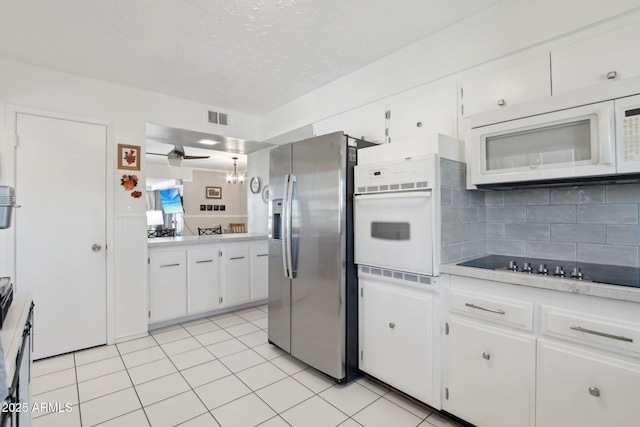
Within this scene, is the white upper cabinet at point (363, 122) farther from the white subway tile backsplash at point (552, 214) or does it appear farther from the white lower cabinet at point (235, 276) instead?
the white lower cabinet at point (235, 276)

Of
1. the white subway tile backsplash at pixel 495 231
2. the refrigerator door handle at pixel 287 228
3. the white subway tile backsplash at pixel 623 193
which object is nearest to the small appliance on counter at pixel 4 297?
the refrigerator door handle at pixel 287 228

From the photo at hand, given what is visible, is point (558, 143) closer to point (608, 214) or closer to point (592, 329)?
point (608, 214)

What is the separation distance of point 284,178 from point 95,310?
7.19 feet

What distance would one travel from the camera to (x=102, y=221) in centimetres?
295

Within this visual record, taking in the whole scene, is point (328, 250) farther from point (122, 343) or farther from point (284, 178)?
point (122, 343)

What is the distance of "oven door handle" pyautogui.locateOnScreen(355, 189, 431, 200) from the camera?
1831mm

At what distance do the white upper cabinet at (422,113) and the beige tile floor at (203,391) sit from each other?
174 cm

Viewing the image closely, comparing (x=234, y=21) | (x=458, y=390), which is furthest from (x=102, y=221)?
(x=458, y=390)

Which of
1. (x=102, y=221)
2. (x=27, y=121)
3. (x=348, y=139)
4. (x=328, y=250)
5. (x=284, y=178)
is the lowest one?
(x=328, y=250)

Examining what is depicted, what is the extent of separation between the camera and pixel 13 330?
998 millimetres

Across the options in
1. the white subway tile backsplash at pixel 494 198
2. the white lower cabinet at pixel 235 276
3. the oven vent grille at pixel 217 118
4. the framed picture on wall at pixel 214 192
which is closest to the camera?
the white subway tile backsplash at pixel 494 198

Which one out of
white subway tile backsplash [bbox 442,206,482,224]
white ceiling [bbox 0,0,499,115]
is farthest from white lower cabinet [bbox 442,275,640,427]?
white ceiling [bbox 0,0,499,115]

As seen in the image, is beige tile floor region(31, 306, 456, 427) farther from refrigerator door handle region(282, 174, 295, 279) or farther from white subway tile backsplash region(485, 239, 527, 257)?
white subway tile backsplash region(485, 239, 527, 257)

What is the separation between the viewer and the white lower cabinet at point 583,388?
1.23m
